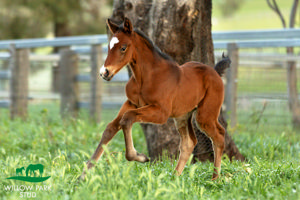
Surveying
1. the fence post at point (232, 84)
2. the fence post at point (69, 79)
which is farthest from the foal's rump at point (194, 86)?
the fence post at point (69, 79)

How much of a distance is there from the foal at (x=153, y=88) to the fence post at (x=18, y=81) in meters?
6.58

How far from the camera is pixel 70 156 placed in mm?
A: 5562

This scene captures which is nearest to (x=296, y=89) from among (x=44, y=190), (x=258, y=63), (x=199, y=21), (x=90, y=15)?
(x=258, y=63)

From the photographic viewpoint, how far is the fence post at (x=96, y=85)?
26.7ft

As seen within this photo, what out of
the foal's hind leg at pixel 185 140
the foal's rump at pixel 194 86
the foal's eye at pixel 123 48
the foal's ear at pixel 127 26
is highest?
the foal's ear at pixel 127 26

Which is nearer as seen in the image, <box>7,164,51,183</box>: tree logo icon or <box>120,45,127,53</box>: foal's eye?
<box>120,45,127,53</box>: foal's eye

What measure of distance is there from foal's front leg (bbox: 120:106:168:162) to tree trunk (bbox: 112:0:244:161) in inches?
77.0

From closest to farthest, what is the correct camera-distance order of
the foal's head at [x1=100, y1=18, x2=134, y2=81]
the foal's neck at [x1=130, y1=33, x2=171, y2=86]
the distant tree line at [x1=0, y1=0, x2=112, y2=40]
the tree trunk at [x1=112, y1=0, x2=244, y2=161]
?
the foal's head at [x1=100, y1=18, x2=134, y2=81]
the foal's neck at [x1=130, y1=33, x2=171, y2=86]
the tree trunk at [x1=112, y1=0, x2=244, y2=161]
the distant tree line at [x1=0, y1=0, x2=112, y2=40]

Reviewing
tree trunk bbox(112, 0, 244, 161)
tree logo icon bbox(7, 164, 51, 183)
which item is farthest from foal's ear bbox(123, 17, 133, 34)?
tree trunk bbox(112, 0, 244, 161)

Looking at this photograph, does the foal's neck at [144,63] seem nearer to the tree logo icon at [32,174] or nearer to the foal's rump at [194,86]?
the foal's rump at [194,86]

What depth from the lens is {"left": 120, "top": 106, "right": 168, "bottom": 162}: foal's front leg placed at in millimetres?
2937

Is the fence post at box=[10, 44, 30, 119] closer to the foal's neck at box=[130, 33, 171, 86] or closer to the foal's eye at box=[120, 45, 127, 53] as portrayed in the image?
the foal's neck at box=[130, 33, 171, 86]

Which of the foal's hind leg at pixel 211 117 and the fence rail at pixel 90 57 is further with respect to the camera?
the fence rail at pixel 90 57

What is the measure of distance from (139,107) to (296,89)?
493 cm
